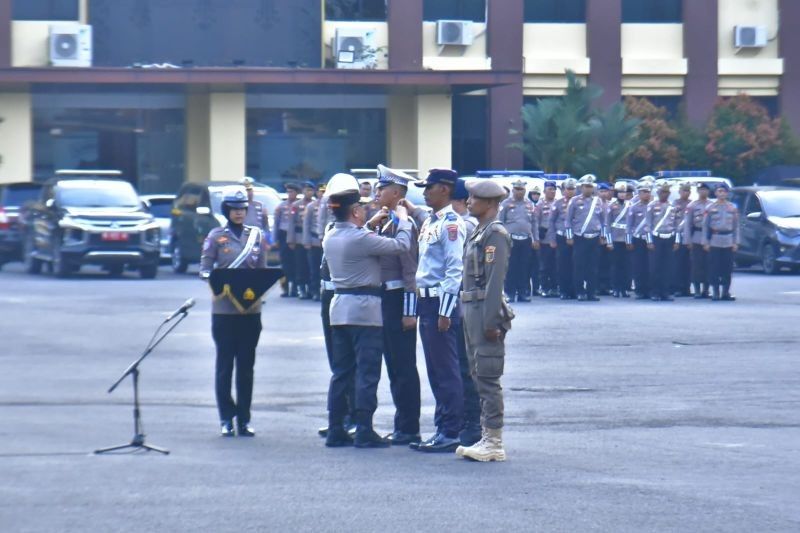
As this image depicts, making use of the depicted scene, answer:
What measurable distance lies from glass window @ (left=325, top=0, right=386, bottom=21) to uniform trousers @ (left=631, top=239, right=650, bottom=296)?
19358 mm

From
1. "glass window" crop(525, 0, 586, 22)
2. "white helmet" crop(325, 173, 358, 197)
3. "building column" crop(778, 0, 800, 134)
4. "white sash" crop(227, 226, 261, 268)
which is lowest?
"white sash" crop(227, 226, 261, 268)

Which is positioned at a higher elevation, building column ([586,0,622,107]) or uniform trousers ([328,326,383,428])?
building column ([586,0,622,107])

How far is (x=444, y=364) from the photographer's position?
11.1 metres

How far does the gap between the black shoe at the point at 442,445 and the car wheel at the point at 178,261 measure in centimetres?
2142

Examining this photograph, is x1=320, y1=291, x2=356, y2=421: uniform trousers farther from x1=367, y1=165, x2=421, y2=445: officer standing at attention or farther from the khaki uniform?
the khaki uniform

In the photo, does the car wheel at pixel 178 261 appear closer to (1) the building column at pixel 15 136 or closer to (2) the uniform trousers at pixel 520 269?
(2) the uniform trousers at pixel 520 269

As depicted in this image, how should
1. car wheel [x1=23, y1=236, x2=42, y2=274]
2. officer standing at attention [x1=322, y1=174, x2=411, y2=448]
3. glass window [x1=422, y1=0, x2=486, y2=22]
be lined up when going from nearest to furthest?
officer standing at attention [x1=322, y1=174, x2=411, y2=448], car wheel [x1=23, y1=236, x2=42, y2=274], glass window [x1=422, y1=0, x2=486, y2=22]

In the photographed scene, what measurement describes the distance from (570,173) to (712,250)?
53.1 ft

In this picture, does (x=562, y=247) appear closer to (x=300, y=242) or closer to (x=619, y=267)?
(x=619, y=267)

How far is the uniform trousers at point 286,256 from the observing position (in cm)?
2659

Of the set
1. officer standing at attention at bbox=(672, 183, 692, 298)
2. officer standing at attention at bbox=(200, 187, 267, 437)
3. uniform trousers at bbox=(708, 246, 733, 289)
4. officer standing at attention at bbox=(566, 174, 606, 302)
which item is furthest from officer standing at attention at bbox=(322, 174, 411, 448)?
officer standing at attention at bbox=(672, 183, 692, 298)

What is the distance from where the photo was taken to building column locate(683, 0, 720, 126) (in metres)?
46.3

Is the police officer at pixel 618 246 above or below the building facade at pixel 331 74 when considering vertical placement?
below

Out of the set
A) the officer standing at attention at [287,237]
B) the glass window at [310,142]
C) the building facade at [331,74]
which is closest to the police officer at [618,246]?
the officer standing at attention at [287,237]
